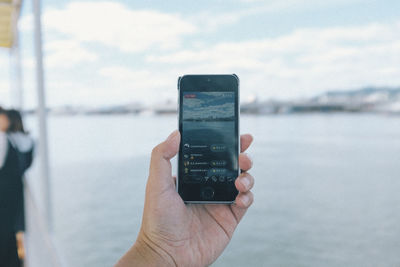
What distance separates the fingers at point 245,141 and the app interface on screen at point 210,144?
0.11 feet

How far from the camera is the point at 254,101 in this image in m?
1.55

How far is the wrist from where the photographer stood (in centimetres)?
71

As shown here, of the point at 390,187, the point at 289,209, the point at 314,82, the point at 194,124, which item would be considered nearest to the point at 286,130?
the point at 390,187

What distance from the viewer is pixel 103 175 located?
15.2 metres

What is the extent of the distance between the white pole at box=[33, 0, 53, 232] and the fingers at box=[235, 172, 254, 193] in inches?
76.5

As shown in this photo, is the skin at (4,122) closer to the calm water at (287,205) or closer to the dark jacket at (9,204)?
the dark jacket at (9,204)

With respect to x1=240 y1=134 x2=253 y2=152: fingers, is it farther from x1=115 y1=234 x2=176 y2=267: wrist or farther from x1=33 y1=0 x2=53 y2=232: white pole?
x1=33 y1=0 x2=53 y2=232: white pole

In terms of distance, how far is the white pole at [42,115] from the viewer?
2.37 m

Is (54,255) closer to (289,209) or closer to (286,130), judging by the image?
(289,209)

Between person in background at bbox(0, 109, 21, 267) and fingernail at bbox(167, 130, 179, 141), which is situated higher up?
fingernail at bbox(167, 130, 179, 141)

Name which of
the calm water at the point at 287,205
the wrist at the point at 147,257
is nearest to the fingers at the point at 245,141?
the wrist at the point at 147,257

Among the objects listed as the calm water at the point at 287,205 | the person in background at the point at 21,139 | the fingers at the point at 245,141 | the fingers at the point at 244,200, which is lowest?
the calm water at the point at 287,205

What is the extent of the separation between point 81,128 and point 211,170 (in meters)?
42.2

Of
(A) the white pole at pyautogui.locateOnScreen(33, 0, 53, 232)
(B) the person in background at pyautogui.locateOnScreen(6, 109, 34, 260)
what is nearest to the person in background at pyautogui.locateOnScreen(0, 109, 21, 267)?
(B) the person in background at pyautogui.locateOnScreen(6, 109, 34, 260)
